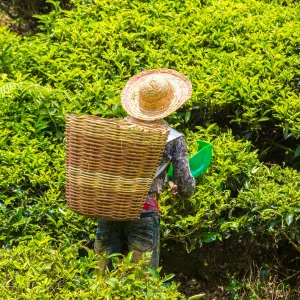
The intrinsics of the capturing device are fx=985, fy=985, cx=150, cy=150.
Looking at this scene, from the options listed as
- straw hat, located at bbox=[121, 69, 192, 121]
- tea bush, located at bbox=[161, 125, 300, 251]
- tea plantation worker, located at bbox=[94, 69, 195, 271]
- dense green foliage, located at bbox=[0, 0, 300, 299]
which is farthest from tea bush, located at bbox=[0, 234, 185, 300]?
tea bush, located at bbox=[161, 125, 300, 251]

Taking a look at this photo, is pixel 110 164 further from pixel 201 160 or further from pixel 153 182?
pixel 201 160

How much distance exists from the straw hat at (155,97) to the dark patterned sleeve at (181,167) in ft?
0.63

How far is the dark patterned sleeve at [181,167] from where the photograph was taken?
567 cm

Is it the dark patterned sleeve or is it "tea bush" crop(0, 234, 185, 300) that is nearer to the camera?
"tea bush" crop(0, 234, 185, 300)

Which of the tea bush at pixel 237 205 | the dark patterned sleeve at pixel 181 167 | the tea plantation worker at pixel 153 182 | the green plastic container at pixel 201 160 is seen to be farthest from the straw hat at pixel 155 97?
the tea bush at pixel 237 205

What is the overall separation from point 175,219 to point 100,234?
0.82 metres

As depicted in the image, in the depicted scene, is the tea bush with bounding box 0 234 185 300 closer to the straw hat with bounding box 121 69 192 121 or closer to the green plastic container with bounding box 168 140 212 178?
the straw hat with bounding box 121 69 192 121

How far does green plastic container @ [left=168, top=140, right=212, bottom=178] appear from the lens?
20.6ft

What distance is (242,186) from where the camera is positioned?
264 inches

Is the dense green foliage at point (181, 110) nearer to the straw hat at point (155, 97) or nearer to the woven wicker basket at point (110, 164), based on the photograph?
the woven wicker basket at point (110, 164)

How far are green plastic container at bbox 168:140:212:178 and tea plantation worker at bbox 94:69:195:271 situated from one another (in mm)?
531

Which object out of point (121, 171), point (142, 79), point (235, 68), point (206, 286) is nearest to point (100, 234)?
point (121, 171)

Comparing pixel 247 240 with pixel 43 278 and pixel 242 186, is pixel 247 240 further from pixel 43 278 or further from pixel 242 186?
pixel 43 278

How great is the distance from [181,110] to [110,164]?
1.99 metres
